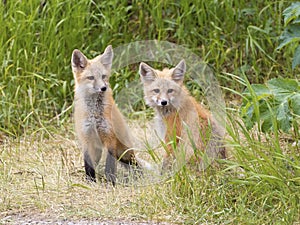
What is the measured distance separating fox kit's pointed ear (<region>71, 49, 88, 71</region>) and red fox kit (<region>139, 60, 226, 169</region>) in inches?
19.9

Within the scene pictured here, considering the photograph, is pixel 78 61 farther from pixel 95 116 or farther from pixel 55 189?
pixel 55 189

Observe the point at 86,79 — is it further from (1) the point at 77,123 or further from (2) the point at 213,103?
(2) the point at 213,103

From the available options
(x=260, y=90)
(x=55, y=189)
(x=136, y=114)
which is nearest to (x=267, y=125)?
(x=260, y=90)

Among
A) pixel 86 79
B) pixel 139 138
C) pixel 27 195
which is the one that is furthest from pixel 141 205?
pixel 139 138

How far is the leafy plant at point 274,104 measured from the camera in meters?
4.80

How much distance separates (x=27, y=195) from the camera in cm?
526

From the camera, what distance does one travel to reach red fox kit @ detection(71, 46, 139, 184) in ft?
19.0

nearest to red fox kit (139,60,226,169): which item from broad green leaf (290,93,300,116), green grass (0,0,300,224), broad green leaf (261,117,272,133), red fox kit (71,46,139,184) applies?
green grass (0,0,300,224)

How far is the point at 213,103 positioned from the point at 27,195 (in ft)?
6.97

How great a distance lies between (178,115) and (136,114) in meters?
1.71

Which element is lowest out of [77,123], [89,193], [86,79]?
[89,193]

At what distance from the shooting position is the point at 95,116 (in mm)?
5836

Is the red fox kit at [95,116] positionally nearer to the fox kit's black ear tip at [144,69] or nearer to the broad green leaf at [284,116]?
the fox kit's black ear tip at [144,69]

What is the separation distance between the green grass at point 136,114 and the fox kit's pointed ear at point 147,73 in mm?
676
